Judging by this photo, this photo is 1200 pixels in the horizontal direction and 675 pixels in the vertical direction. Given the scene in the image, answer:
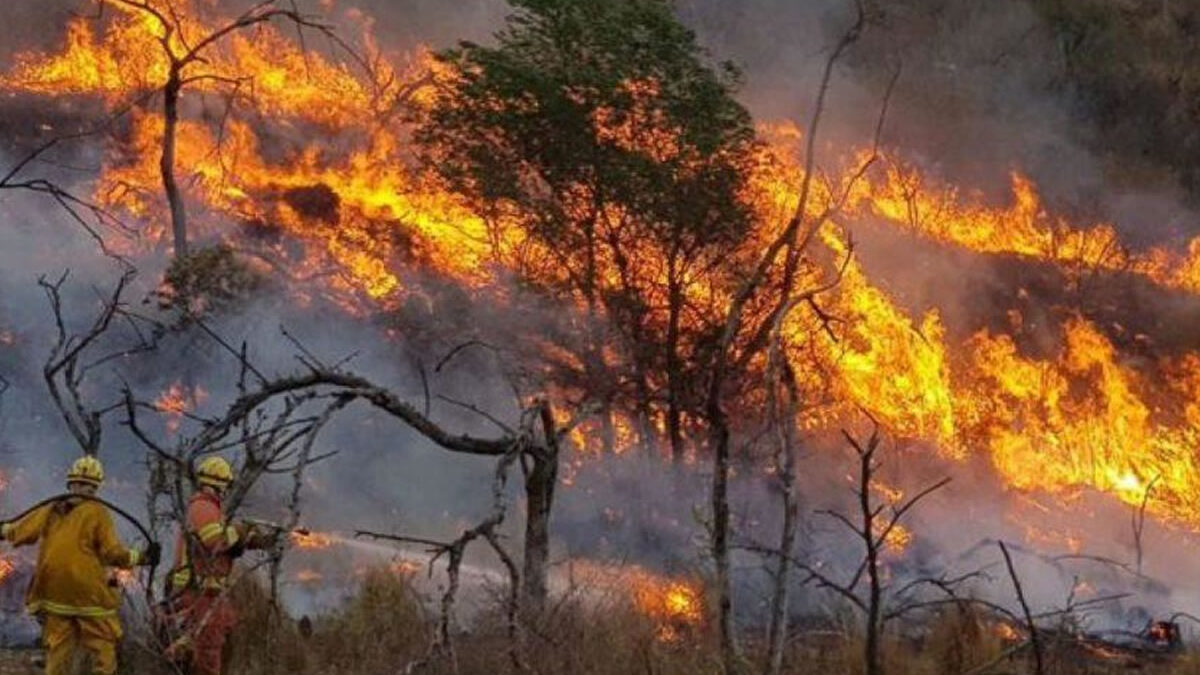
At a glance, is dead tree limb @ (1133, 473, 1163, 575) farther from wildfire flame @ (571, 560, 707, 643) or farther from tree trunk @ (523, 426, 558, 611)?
wildfire flame @ (571, 560, 707, 643)

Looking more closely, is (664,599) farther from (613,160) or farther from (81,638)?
(613,160)

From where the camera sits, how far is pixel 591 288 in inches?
668

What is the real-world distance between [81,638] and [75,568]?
0.55 meters

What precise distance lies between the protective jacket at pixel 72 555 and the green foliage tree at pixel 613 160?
834 cm

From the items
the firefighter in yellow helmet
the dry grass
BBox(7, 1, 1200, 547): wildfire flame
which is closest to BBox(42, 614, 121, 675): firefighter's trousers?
the firefighter in yellow helmet

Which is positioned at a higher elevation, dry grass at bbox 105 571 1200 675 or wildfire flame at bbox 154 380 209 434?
wildfire flame at bbox 154 380 209 434

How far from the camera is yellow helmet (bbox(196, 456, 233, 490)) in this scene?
294 inches

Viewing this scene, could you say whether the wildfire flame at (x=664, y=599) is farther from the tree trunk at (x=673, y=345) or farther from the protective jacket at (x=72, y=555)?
the tree trunk at (x=673, y=345)

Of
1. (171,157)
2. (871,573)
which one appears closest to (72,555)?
(871,573)

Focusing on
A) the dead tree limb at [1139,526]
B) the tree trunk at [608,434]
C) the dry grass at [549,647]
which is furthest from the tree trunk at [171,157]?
the dead tree limb at [1139,526]

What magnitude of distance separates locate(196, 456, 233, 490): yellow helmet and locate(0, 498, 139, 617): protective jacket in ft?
1.94

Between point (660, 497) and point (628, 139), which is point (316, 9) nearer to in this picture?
point (628, 139)

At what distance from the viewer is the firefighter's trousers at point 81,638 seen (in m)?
7.31

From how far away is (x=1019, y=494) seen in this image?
1884cm
